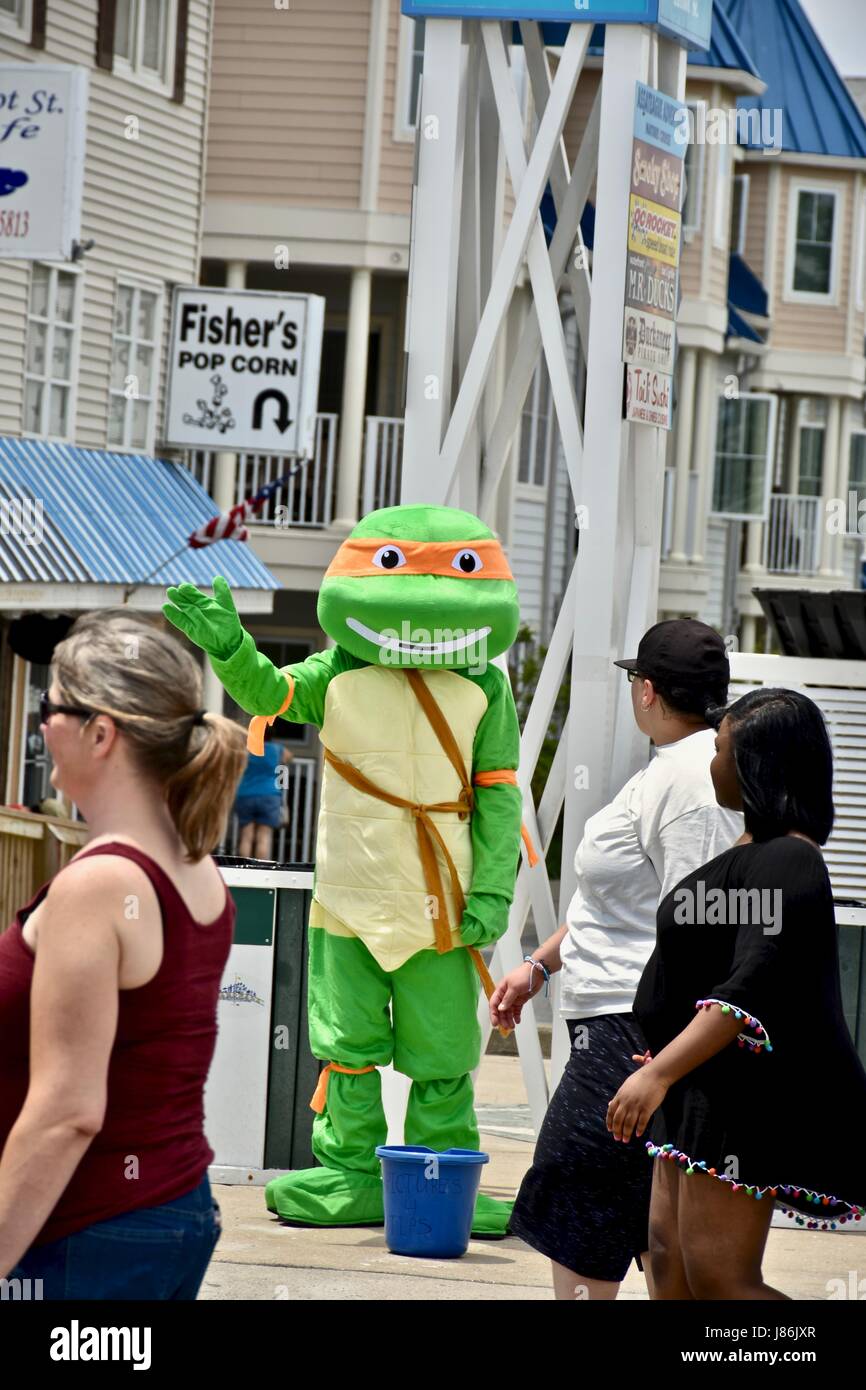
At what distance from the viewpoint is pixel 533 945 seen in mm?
16781

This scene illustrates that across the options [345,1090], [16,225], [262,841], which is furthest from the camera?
[262,841]

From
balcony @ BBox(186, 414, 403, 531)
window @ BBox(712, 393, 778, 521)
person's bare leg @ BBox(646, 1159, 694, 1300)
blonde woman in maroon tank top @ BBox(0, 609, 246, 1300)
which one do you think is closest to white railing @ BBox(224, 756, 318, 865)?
balcony @ BBox(186, 414, 403, 531)

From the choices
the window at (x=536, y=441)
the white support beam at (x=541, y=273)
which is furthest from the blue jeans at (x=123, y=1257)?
the window at (x=536, y=441)

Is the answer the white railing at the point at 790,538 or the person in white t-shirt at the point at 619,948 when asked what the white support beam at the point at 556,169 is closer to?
the person in white t-shirt at the point at 619,948

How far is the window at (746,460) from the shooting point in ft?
99.0

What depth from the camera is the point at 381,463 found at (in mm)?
22734

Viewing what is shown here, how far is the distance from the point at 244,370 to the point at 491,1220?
1303cm

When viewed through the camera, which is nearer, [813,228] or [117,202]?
[117,202]

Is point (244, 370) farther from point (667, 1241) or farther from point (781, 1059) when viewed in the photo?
point (781, 1059)

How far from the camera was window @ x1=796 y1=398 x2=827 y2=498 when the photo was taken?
108ft

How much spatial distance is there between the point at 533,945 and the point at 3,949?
13814 millimetres

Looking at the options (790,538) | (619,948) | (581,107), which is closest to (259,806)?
(619,948)
